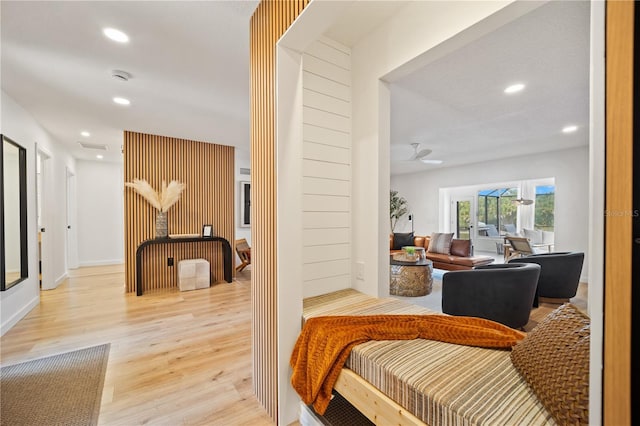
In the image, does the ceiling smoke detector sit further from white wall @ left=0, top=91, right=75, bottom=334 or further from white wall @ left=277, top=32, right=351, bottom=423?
white wall @ left=277, top=32, right=351, bottom=423

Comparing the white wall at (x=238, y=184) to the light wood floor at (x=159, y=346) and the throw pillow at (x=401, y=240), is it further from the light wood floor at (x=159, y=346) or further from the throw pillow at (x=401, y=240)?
the throw pillow at (x=401, y=240)

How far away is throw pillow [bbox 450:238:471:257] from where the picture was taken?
5.77 meters

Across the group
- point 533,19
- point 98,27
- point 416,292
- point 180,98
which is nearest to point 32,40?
point 98,27

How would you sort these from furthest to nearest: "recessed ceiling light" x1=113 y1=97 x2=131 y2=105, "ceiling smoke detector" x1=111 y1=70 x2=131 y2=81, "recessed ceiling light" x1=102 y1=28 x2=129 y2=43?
1. "recessed ceiling light" x1=113 y1=97 x2=131 y2=105
2. "ceiling smoke detector" x1=111 y1=70 x2=131 y2=81
3. "recessed ceiling light" x1=102 y1=28 x2=129 y2=43

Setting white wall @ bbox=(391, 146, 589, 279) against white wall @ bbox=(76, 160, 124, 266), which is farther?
white wall @ bbox=(76, 160, 124, 266)

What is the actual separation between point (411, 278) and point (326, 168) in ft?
9.70

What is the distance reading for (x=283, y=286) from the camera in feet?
5.09

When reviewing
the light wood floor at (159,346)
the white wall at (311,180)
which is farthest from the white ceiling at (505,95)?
the light wood floor at (159,346)

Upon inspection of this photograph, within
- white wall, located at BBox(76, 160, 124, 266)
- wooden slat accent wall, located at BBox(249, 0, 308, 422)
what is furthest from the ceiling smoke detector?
white wall, located at BBox(76, 160, 124, 266)

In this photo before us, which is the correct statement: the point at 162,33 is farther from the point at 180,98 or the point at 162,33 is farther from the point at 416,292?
the point at 416,292

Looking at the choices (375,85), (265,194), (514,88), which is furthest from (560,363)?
(514,88)

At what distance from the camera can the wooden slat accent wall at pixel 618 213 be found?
0.51m

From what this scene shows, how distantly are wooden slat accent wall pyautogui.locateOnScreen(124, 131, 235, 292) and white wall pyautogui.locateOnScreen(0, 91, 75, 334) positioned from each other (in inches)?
41.6

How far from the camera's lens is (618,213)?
52 centimetres
